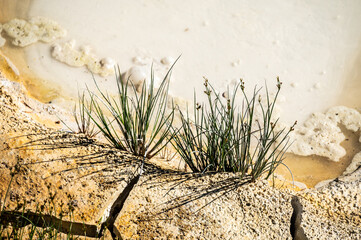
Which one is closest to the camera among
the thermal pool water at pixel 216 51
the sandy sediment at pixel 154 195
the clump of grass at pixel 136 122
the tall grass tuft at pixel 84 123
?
the sandy sediment at pixel 154 195

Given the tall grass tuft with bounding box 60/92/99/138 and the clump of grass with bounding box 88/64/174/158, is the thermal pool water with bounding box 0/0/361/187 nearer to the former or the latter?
the tall grass tuft with bounding box 60/92/99/138

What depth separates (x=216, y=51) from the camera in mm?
3361

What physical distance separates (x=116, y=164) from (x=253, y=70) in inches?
78.2

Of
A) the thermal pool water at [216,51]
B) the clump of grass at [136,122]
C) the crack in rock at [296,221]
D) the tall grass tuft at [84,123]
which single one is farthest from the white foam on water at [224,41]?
the crack in rock at [296,221]

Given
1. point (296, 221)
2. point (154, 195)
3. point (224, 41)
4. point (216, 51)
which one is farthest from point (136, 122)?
point (224, 41)

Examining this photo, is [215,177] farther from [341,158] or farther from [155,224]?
[341,158]

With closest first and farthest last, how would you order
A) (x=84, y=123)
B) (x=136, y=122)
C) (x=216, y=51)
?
(x=136, y=122), (x=84, y=123), (x=216, y=51)

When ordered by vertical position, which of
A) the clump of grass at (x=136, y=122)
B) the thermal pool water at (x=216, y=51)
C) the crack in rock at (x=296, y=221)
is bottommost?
the crack in rock at (x=296, y=221)

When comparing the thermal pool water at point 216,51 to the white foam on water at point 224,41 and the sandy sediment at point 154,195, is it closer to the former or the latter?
the white foam on water at point 224,41

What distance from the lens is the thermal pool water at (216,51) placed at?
303cm

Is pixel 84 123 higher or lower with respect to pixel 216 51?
lower

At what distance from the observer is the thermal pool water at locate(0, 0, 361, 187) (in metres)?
3.03

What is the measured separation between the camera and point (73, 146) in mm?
1795

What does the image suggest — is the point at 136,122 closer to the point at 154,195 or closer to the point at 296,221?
the point at 154,195
